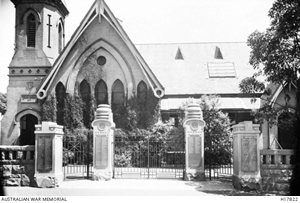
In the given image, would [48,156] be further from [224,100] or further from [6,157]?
[224,100]

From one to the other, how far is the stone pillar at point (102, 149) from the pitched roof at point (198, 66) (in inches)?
442

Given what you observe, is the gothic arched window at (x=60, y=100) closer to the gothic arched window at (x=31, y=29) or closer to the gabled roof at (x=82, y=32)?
the gabled roof at (x=82, y=32)

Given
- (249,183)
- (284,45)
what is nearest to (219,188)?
(249,183)

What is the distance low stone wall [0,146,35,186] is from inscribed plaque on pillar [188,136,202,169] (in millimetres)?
6815

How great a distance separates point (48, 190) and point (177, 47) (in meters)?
20.5

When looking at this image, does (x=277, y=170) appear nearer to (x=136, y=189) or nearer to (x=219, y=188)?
(x=219, y=188)

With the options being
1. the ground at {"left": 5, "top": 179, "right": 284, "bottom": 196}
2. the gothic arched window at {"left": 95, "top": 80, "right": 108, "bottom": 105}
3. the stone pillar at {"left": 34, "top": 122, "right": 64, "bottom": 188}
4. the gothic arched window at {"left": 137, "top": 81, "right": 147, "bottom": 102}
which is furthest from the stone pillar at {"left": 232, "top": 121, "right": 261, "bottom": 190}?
the gothic arched window at {"left": 95, "top": 80, "right": 108, "bottom": 105}

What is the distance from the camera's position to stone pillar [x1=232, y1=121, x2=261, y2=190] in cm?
1222

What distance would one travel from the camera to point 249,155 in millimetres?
12469

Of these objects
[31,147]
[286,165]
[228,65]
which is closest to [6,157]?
[31,147]

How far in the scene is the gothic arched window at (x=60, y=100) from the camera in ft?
79.3

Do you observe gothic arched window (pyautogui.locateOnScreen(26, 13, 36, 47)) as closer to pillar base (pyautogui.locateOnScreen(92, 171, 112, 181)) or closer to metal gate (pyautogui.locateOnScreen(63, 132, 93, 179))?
metal gate (pyautogui.locateOnScreen(63, 132, 93, 179))

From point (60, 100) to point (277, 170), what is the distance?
56.6ft

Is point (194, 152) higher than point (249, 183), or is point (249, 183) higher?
point (194, 152)
